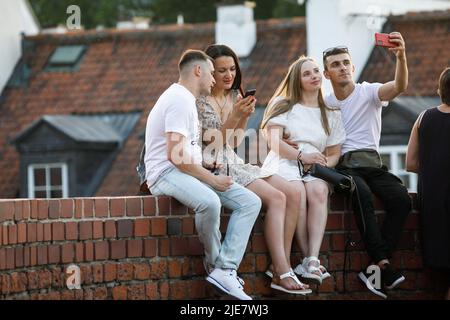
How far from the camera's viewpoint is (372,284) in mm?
9570

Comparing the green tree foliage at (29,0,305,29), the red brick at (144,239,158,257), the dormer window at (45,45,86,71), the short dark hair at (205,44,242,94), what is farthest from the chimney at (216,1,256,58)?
the red brick at (144,239,158,257)

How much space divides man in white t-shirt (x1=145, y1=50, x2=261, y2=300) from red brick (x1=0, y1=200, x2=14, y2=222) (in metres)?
1.09

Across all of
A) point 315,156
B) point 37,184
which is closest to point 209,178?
point 315,156

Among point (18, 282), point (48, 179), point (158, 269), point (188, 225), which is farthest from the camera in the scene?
point (48, 179)

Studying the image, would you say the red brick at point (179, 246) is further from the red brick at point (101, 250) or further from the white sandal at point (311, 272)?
the white sandal at point (311, 272)

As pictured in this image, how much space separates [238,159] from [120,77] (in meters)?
23.9

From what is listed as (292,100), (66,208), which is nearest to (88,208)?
(66,208)

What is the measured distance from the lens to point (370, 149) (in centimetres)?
974

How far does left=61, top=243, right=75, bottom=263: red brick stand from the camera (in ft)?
28.3

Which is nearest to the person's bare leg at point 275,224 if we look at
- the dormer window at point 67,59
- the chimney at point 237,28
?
the chimney at point 237,28

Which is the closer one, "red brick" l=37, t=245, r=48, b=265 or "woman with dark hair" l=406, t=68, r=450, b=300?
"red brick" l=37, t=245, r=48, b=265

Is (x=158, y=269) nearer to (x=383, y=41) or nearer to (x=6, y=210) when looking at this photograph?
(x=6, y=210)

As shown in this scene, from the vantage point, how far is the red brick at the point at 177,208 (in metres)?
9.13

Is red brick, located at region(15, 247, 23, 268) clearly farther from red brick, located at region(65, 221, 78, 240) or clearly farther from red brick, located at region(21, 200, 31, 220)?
red brick, located at region(65, 221, 78, 240)
